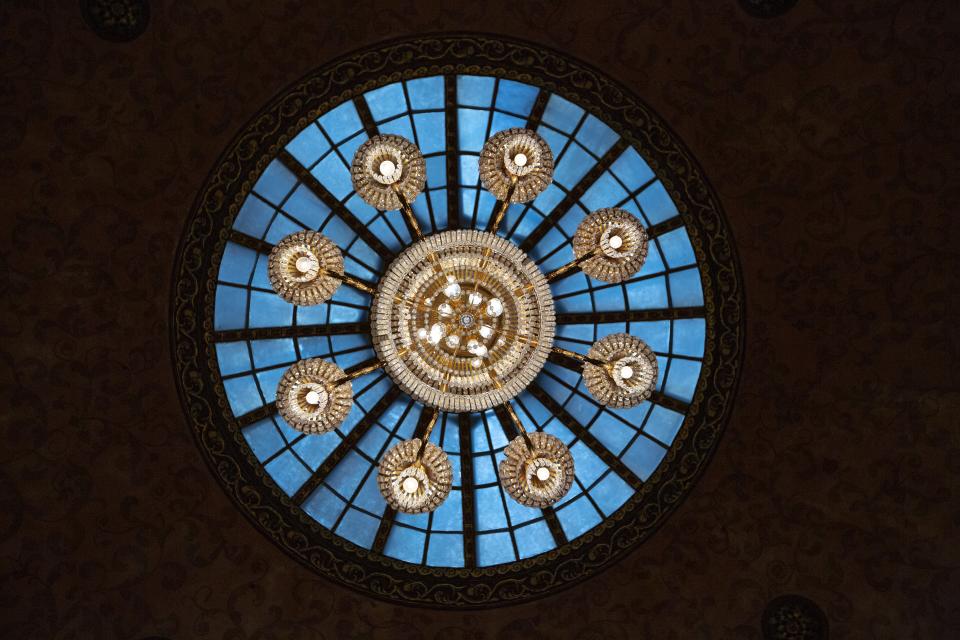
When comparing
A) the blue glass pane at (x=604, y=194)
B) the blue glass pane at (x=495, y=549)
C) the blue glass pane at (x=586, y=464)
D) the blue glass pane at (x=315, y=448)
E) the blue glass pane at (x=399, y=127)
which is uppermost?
the blue glass pane at (x=604, y=194)

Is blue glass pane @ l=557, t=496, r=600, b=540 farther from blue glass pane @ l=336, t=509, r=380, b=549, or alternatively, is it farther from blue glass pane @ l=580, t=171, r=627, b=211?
blue glass pane @ l=580, t=171, r=627, b=211

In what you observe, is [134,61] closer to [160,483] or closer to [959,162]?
[160,483]

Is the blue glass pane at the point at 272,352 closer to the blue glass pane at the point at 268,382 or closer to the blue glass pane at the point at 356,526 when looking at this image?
the blue glass pane at the point at 268,382

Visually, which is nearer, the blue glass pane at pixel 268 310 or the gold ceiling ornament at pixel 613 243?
the gold ceiling ornament at pixel 613 243

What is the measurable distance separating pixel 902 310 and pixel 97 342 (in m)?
7.44

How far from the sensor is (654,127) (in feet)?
24.9

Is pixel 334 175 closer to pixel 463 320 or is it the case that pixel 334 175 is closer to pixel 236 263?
pixel 236 263

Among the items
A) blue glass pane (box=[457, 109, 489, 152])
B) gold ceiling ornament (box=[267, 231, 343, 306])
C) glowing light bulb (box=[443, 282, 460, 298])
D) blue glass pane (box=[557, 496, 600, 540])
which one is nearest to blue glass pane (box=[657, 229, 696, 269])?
blue glass pane (box=[457, 109, 489, 152])

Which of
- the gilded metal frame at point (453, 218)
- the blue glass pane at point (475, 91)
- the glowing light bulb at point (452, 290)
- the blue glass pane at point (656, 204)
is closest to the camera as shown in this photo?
the glowing light bulb at point (452, 290)

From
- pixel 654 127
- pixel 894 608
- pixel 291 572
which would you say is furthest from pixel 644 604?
pixel 654 127

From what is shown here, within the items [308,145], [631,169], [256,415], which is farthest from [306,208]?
[631,169]

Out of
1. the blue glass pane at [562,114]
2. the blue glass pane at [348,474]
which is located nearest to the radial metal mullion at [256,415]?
the blue glass pane at [348,474]

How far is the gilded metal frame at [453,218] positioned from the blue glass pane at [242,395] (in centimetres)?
21

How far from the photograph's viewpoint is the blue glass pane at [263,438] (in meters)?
8.13
